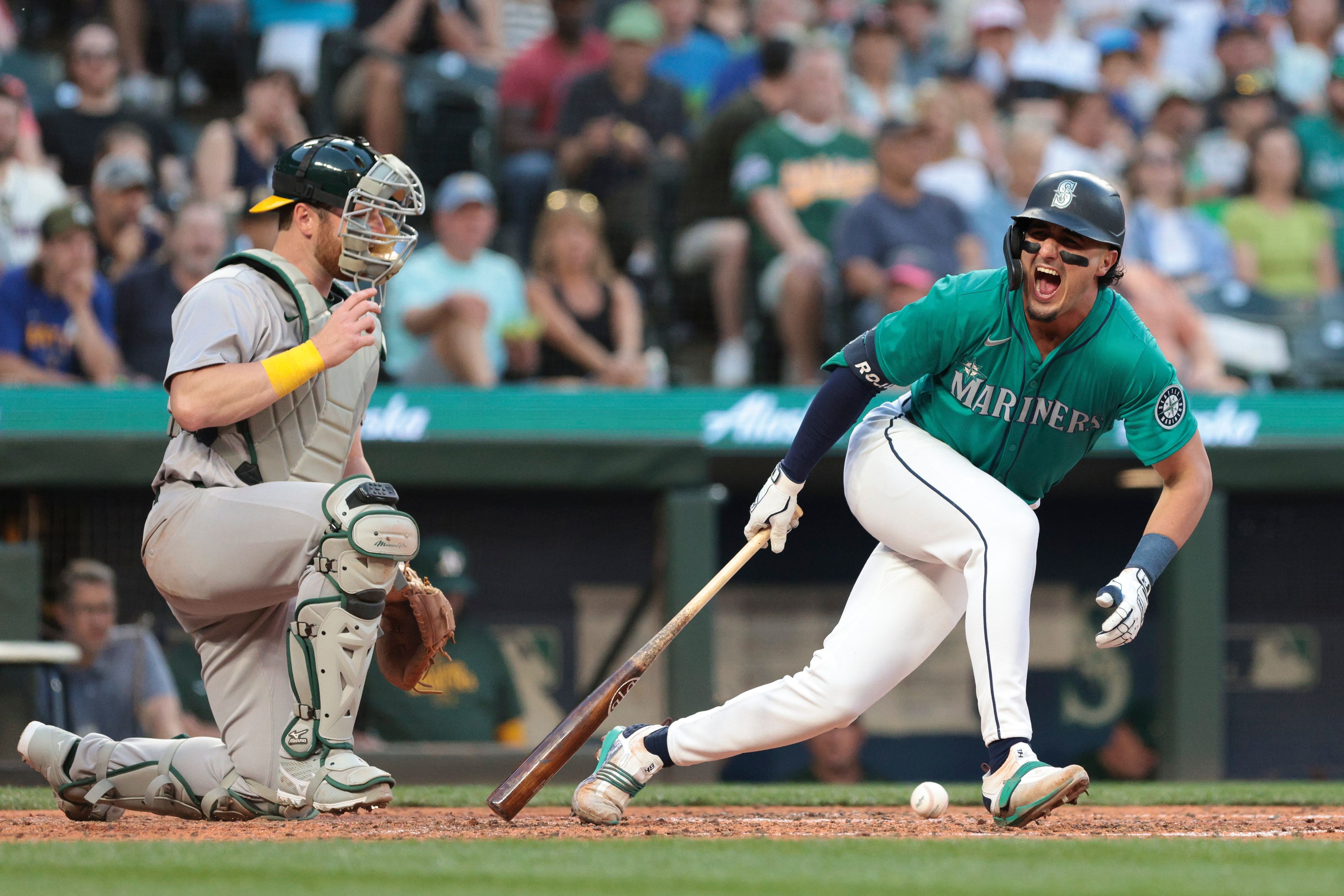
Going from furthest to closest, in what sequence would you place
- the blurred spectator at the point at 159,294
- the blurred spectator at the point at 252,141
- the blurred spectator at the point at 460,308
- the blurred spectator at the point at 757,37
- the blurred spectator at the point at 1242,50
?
the blurred spectator at the point at 1242,50, the blurred spectator at the point at 757,37, the blurred spectator at the point at 252,141, the blurred spectator at the point at 460,308, the blurred spectator at the point at 159,294

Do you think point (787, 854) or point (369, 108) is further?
point (369, 108)

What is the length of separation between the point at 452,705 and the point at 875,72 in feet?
14.4

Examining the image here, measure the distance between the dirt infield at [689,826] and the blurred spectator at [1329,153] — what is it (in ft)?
17.2

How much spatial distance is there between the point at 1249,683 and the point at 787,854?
5081 millimetres

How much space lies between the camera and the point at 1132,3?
34.7 feet

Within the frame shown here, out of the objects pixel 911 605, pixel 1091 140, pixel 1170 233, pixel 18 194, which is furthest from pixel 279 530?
pixel 1091 140

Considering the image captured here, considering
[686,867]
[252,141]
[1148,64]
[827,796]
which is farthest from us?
[1148,64]

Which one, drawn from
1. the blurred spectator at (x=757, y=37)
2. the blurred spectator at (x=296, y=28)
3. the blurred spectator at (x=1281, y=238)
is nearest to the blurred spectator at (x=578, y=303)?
the blurred spectator at (x=757, y=37)

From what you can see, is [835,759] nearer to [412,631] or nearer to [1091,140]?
[412,631]

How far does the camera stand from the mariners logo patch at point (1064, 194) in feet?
11.5

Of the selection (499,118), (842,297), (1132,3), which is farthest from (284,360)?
(1132,3)

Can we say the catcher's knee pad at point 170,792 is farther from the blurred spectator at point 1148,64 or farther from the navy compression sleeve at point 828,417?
the blurred spectator at point 1148,64

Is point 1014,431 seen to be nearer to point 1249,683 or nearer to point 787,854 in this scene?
point 787,854

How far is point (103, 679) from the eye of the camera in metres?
6.09
